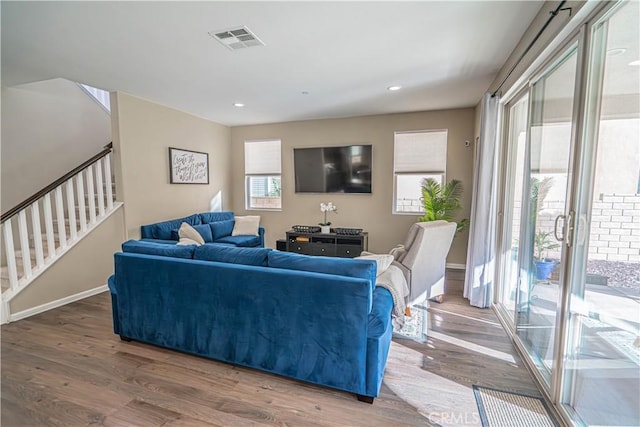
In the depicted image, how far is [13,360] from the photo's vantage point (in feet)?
7.32

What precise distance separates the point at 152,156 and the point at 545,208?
188 inches

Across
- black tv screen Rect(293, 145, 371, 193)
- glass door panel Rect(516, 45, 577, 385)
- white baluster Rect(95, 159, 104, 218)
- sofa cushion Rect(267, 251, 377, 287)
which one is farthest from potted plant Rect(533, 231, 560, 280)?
white baluster Rect(95, 159, 104, 218)

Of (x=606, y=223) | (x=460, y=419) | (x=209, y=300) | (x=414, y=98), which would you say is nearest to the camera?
(x=606, y=223)

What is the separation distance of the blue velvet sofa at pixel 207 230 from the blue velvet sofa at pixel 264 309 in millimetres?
1672

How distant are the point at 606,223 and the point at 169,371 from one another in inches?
112

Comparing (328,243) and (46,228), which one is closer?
(46,228)

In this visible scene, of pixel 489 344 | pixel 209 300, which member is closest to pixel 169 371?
pixel 209 300

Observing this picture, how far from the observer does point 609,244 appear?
141cm

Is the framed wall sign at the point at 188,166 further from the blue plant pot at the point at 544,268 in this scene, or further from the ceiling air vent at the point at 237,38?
the blue plant pot at the point at 544,268

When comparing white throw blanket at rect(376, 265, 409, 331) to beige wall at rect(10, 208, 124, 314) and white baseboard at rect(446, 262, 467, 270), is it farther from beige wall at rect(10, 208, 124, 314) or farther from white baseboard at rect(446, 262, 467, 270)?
beige wall at rect(10, 208, 124, 314)

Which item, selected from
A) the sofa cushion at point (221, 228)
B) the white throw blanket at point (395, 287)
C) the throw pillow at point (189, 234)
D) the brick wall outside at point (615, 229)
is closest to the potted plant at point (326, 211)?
the sofa cushion at point (221, 228)

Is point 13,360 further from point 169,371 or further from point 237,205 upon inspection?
point 237,205

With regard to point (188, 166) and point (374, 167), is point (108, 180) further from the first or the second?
point (374, 167)

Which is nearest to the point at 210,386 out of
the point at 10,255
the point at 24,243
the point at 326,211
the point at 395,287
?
the point at 395,287
